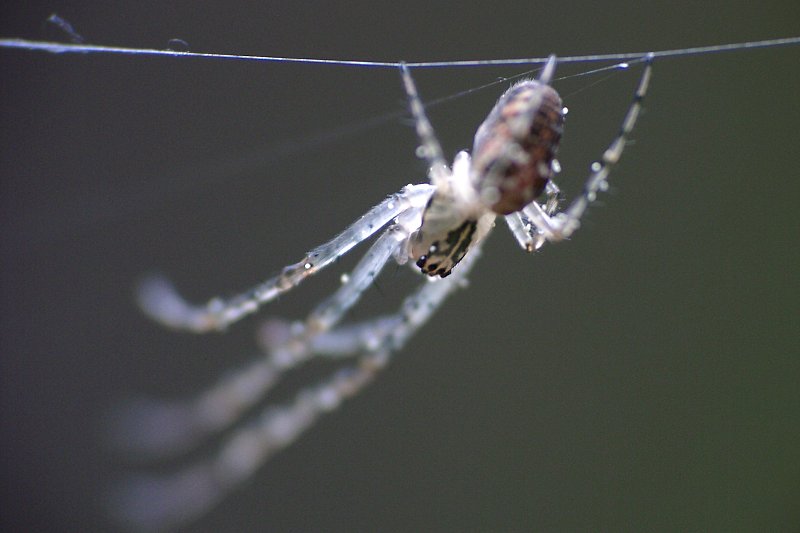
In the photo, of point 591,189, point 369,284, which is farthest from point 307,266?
point 591,189

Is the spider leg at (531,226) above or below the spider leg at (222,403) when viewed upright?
below

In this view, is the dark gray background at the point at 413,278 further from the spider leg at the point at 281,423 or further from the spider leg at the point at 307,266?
the spider leg at the point at 307,266

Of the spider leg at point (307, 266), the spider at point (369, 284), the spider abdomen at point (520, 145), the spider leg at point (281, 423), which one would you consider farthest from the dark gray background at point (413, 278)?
the spider abdomen at point (520, 145)

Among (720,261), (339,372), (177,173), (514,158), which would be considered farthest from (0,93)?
(720,261)

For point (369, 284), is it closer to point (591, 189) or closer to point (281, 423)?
point (591, 189)

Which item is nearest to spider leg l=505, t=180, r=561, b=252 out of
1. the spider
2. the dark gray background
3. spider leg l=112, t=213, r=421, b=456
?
the spider

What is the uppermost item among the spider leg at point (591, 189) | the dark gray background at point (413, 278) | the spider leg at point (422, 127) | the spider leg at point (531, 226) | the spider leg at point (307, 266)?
the dark gray background at point (413, 278)
